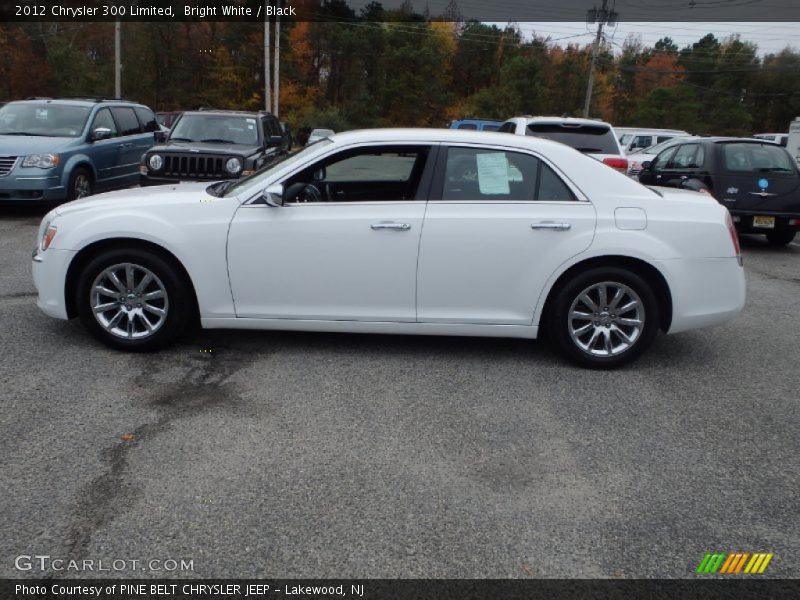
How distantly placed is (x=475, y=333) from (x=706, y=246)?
1724mm

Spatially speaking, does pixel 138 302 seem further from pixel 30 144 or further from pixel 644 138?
pixel 644 138

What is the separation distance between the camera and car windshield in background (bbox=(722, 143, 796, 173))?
11.2 metres

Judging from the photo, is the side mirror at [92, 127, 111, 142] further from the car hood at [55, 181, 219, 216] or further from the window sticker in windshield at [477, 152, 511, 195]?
the window sticker in windshield at [477, 152, 511, 195]

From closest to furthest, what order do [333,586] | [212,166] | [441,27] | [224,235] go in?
[333,586] → [224,235] → [212,166] → [441,27]

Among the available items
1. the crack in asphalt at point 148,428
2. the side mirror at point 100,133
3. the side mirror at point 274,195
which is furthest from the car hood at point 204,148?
the crack in asphalt at point 148,428

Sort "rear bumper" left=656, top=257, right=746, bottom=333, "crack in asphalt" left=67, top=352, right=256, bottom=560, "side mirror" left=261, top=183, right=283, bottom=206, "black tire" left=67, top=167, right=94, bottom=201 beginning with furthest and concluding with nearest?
"black tire" left=67, top=167, right=94, bottom=201
"rear bumper" left=656, top=257, right=746, bottom=333
"side mirror" left=261, top=183, right=283, bottom=206
"crack in asphalt" left=67, top=352, right=256, bottom=560

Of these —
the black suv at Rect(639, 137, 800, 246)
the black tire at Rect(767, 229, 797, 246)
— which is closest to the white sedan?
the black suv at Rect(639, 137, 800, 246)

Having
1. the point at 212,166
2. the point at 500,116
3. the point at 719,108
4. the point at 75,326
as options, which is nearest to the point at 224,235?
the point at 75,326

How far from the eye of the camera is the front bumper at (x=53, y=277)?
5301 millimetres

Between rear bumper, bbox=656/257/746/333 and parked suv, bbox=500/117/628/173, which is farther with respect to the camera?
parked suv, bbox=500/117/628/173

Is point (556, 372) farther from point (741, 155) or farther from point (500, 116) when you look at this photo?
point (500, 116)

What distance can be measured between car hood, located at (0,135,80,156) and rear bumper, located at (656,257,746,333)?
30.9 ft

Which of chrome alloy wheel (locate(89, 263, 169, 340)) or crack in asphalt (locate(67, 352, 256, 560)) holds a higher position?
chrome alloy wheel (locate(89, 263, 169, 340))

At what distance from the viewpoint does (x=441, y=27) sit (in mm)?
75625
